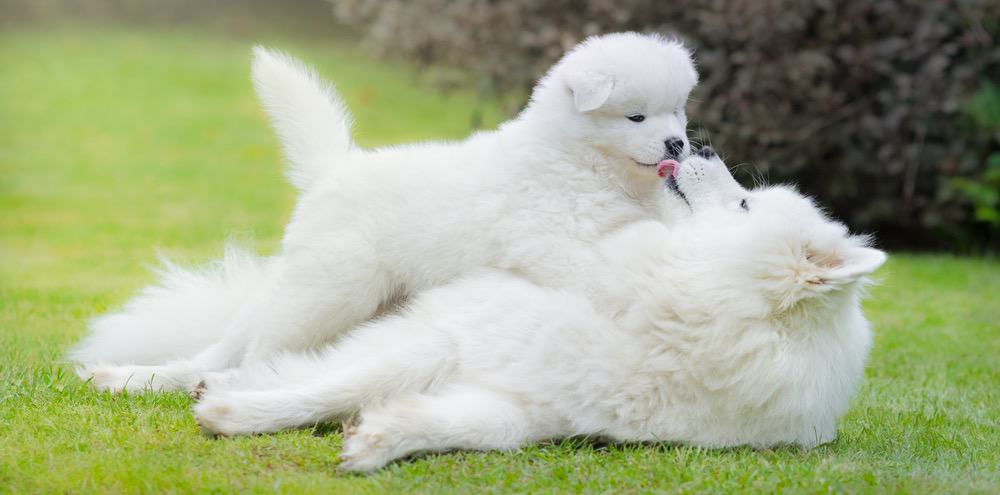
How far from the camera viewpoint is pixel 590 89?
13.7 ft

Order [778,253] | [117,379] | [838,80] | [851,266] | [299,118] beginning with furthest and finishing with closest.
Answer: [838,80] < [299,118] < [117,379] < [778,253] < [851,266]

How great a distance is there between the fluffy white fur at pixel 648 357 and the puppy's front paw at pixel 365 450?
2cm

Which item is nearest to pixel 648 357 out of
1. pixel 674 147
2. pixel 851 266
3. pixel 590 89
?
pixel 851 266

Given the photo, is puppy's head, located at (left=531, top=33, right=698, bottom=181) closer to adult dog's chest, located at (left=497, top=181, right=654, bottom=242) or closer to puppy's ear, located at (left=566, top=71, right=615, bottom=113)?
puppy's ear, located at (left=566, top=71, right=615, bottom=113)

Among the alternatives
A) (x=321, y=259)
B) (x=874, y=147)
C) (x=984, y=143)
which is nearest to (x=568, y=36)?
(x=874, y=147)

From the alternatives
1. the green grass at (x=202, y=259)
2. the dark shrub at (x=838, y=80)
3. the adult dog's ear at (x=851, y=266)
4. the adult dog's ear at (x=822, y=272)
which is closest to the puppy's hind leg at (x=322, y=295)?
the green grass at (x=202, y=259)

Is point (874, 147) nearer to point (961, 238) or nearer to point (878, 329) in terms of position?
point (961, 238)

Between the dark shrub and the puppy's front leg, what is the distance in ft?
18.8

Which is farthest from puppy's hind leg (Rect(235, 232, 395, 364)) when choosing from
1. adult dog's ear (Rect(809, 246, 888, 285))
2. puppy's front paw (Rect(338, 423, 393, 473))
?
adult dog's ear (Rect(809, 246, 888, 285))

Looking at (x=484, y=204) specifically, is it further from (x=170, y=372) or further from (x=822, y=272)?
(x=170, y=372)

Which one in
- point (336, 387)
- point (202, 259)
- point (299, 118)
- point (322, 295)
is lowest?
point (336, 387)

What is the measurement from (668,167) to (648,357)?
80 cm

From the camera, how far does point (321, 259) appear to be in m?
4.14

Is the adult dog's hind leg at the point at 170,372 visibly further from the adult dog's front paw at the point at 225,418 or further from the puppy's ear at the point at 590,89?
the puppy's ear at the point at 590,89
